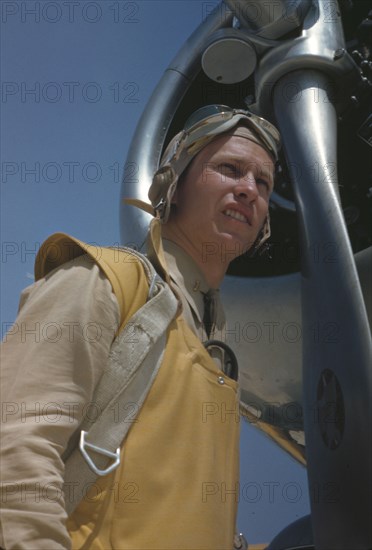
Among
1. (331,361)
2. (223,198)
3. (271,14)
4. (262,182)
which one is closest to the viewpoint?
(223,198)

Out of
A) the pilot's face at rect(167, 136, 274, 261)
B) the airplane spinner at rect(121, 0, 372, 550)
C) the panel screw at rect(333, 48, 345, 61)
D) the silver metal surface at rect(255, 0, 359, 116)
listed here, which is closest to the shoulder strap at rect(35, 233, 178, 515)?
the pilot's face at rect(167, 136, 274, 261)

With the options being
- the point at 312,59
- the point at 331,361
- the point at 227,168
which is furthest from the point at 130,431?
the point at 312,59

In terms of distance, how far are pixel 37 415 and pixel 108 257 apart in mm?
397

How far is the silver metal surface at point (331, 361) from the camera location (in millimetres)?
2504

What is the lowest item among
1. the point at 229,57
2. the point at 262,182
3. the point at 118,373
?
the point at 118,373

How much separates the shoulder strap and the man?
0.06 ft

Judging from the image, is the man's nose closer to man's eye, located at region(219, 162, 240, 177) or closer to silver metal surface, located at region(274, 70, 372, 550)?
man's eye, located at region(219, 162, 240, 177)

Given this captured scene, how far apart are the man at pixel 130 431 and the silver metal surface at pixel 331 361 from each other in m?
0.98

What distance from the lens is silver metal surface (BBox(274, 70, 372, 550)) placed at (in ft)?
8.21

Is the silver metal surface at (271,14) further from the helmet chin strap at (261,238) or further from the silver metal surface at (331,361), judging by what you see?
the helmet chin strap at (261,238)

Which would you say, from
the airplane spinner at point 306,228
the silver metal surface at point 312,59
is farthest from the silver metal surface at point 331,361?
the silver metal surface at point 312,59

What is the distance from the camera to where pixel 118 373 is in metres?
1.38

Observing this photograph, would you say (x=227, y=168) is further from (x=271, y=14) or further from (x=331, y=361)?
(x=271, y=14)

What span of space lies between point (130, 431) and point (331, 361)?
4.96 ft
